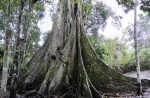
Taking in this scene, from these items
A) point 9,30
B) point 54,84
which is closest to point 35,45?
point 54,84

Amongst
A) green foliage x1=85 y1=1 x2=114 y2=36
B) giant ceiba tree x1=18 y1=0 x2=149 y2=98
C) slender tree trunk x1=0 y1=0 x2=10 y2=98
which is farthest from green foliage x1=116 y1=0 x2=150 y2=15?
slender tree trunk x1=0 y1=0 x2=10 y2=98

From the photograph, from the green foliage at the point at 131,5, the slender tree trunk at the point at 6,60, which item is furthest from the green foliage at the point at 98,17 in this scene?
the slender tree trunk at the point at 6,60

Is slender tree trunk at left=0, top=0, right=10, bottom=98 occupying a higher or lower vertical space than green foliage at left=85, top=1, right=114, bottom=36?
lower

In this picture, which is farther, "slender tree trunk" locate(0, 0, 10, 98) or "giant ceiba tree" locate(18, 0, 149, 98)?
"giant ceiba tree" locate(18, 0, 149, 98)

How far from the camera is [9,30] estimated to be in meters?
5.30

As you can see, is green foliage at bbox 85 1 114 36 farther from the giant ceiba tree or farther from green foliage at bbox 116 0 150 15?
the giant ceiba tree

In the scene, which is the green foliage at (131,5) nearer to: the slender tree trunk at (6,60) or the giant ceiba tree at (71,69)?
the giant ceiba tree at (71,69)

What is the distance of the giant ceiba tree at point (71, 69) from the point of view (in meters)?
6.74

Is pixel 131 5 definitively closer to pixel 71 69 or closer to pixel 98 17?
pixel 71 69

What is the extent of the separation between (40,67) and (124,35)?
18.1 meters

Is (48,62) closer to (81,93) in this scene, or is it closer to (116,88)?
(81,93)

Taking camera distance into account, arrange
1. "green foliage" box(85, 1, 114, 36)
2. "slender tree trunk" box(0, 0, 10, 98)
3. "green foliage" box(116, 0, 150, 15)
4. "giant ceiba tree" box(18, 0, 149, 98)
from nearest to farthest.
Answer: "slender tree trunk" box(0, 0, 10, 98)
"giant ceiba tree" box(18, 0, 149, 98)
"green foliage" box(116, 0, 150, 15)
"green foliage" box(85, 1, 114, 36)

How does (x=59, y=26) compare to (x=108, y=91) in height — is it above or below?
above

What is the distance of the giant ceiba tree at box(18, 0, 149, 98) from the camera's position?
674cm
